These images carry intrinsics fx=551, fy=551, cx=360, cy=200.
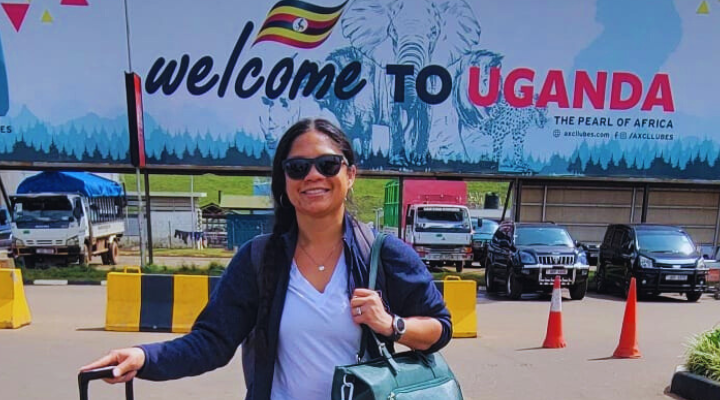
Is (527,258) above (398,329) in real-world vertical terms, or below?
below

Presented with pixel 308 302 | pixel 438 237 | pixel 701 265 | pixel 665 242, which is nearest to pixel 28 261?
pixel 438 237

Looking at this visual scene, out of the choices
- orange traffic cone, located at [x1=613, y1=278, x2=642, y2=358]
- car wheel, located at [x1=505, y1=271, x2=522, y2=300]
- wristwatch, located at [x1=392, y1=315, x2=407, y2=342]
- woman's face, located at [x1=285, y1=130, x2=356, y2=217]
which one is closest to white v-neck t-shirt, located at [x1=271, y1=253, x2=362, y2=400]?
wristwatch, located at [x1=392, y1=315, x2=407, y2=342]

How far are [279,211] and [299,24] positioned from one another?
1646 cm

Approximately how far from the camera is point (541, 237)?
42.7 feet

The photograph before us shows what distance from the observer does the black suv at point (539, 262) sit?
11.9 m

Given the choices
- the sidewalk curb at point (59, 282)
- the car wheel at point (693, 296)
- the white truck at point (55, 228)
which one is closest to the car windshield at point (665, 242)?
the car wheel at point (693, 296)

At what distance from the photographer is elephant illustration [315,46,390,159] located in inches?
682

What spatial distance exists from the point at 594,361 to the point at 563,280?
5.55 meters

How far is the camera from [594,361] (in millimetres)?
6586

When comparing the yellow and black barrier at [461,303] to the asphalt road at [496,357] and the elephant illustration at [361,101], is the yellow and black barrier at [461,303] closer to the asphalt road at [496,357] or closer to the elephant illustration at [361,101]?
the asphalt road at [496,357]

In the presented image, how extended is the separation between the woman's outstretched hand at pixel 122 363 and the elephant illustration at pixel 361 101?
Result: 15844mm

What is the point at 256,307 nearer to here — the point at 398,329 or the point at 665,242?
the point at 398,329

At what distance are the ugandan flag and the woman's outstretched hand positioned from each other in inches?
656

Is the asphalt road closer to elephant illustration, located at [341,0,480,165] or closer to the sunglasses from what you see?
the sunglasses
